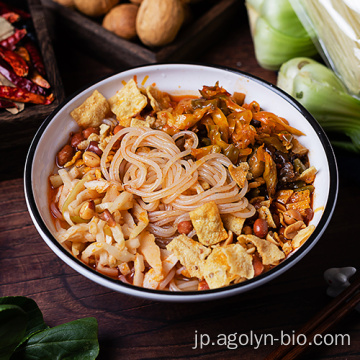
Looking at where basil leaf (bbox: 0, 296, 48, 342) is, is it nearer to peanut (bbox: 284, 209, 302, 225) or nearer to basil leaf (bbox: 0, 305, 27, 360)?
basil leaf (bbox: 0, 305, 27, 360)

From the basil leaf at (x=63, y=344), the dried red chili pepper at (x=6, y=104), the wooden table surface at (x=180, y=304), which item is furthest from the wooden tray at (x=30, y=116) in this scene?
the basil leaf at (x=63, y=344)

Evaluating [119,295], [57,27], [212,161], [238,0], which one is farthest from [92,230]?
[238,0]

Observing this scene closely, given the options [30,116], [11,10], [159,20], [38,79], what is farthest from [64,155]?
[11,10]

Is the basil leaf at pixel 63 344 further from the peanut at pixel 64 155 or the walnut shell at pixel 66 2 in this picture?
the walnut shell at pixel 66 2

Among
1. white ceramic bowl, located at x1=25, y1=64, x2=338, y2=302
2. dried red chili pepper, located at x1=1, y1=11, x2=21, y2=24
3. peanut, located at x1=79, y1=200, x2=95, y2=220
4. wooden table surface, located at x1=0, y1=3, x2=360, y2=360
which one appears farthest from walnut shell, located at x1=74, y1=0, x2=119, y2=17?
peanut, located at x1=79, y1=200, x2=95, y2=220

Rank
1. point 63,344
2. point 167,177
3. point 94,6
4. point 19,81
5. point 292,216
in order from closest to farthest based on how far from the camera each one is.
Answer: point 63,344 < point 292,216 < point 167,177 < point 19,81 < point 94,6

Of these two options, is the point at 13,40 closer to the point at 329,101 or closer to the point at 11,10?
the point at 11,10

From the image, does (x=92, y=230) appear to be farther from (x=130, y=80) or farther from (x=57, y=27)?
(x=57, y=27)
